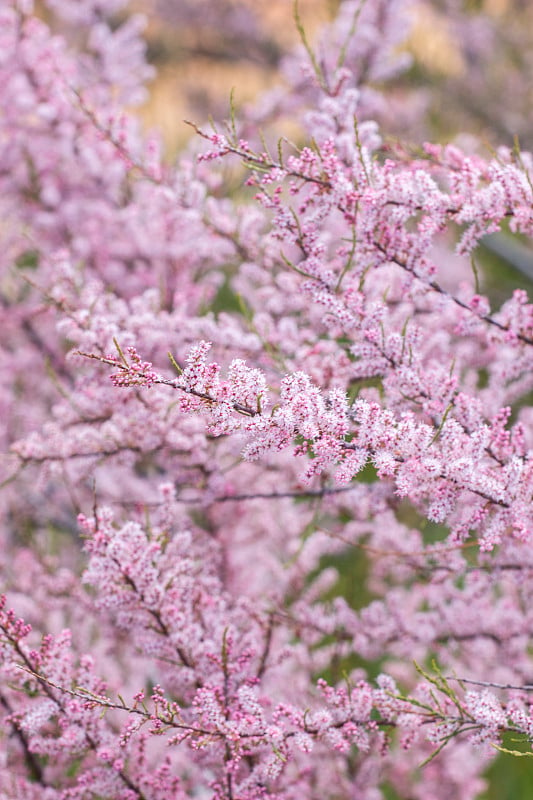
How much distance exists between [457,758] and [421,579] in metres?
0.80

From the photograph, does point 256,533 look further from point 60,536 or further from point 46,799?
point 60,536

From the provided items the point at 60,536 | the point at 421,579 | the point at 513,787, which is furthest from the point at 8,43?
the point at 513,787

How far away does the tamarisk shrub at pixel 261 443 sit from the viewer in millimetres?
1293

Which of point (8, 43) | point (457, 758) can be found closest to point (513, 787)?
point (457, 758)

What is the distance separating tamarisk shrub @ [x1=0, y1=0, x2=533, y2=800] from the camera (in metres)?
1.29

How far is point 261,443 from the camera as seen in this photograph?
3.87 feet

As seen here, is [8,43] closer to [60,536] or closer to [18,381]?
[18,381]

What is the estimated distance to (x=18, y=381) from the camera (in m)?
3.19

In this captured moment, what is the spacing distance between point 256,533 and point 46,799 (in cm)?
108

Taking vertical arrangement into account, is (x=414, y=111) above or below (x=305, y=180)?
above

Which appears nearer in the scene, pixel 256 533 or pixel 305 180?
pixel 305 180

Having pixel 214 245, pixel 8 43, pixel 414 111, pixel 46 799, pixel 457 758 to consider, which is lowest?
pixel 46 799

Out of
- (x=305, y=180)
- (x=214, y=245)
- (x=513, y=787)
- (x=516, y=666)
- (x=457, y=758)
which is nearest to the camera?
(x=305, y=180)

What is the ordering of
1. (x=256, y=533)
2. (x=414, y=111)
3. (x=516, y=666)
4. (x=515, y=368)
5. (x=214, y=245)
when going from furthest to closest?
(x=414, y=111)
(x=256, y=533)
(x=214, y=245)
(x=516, y=666)
(x=515, y=368)
